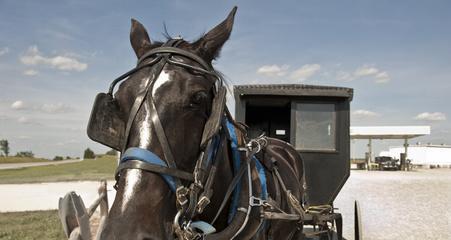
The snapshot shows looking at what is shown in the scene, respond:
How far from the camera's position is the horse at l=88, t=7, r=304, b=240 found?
1.75m

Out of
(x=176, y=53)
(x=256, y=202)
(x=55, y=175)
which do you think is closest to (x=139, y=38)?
(x=176, y=53)

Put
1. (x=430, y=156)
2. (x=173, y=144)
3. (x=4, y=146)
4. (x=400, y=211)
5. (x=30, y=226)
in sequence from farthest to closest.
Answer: (x=4, y=146), (x=430, y=156), (x=400, y=211), (x=30, y=226), (x=173, y=144)

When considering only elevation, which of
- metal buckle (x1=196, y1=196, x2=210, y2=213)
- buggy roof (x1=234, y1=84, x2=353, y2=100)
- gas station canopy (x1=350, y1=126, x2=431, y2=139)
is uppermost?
gas station canopy (x1=350, y1=126, x2=431, y2=139)

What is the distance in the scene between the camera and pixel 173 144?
1854mm

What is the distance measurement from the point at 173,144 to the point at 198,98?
27cm

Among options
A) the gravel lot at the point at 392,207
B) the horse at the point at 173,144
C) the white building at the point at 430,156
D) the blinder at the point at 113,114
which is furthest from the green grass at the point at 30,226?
the white building at the point at 430,156

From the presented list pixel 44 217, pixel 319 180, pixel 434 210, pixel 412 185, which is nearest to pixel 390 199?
pixel 434 210

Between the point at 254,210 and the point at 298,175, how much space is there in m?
2.29

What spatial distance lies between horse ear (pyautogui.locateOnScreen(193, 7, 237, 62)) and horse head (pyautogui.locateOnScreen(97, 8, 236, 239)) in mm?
93

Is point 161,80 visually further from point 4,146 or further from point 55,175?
point 4,146

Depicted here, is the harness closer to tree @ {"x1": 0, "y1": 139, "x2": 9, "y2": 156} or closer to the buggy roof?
the buggy roof

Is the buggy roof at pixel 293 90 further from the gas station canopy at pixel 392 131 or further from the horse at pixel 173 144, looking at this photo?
the gas station canopy at pixel 392 131

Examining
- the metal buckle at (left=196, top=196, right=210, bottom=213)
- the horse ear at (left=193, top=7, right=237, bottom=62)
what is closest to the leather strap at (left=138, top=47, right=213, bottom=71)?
the horse ear at (left=193, top=7, right=237, bottom=62)

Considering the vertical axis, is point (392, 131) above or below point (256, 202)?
above
